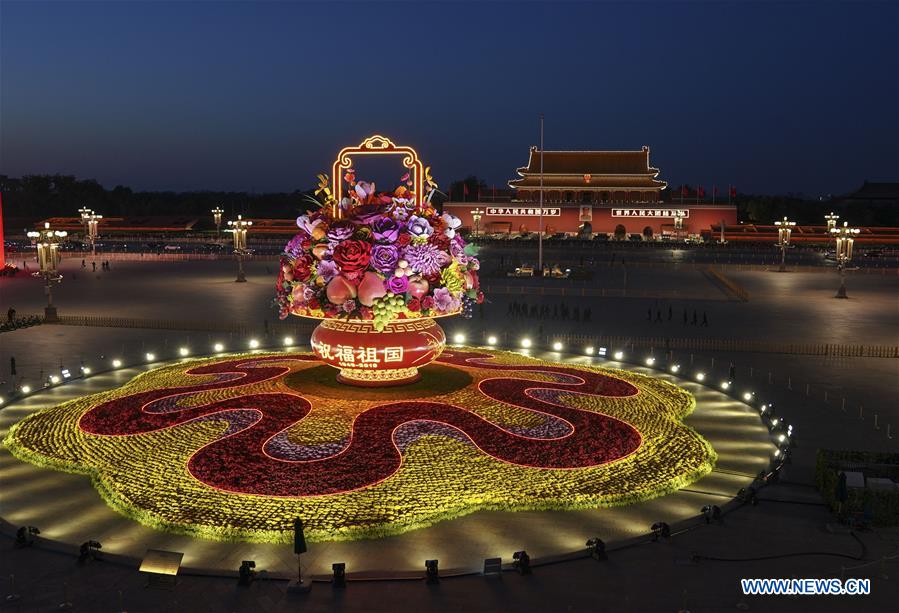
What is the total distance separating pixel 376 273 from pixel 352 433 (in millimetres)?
3413

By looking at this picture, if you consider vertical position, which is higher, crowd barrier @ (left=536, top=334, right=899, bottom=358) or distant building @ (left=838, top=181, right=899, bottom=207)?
distant building @ (left=838, top=181, right=899, bottom=207)

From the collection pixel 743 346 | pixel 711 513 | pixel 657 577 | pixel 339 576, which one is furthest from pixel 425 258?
pixel 743 346

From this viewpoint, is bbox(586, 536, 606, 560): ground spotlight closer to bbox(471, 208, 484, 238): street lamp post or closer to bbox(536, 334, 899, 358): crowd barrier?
bbox(536, 334, 899, 358): crowd barrier

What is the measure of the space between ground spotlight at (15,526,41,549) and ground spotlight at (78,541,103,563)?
39.8 inches

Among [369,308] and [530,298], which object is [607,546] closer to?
[369,308]

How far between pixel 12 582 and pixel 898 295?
160 feet

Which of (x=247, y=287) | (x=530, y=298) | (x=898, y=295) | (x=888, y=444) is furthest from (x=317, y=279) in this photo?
(x=898, y=295)

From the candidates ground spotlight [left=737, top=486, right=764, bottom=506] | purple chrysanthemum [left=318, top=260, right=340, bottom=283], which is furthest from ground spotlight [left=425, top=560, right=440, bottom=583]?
purple chrysanthemum [left=318, top=260, right=340, bottom=283]

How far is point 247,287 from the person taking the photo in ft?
154

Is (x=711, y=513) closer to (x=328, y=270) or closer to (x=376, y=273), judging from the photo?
(x=376, y=273)

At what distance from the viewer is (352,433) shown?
14.4 metres

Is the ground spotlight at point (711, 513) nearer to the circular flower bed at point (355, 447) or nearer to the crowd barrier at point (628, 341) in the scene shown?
A: the circular flower bed at point (355, 447)

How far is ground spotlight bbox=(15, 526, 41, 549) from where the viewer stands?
1077 cm

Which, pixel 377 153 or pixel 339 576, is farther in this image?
pixel 377 153
